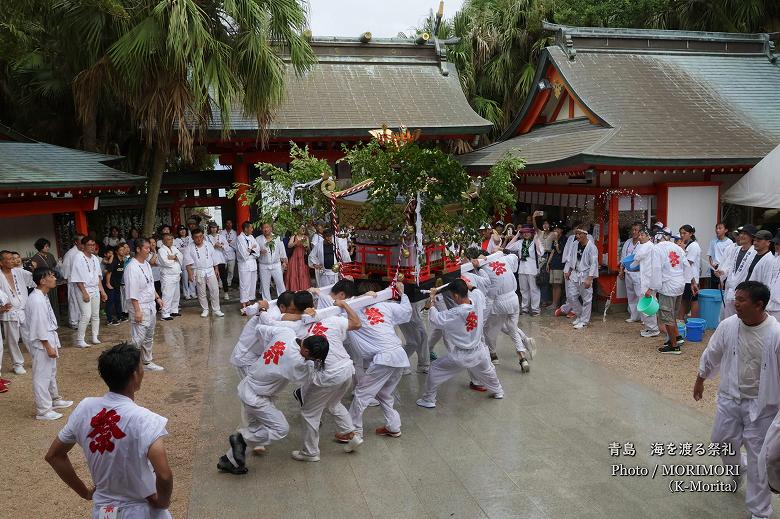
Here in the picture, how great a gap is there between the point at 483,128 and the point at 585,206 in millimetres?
3879

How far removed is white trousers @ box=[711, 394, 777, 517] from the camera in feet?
15.1

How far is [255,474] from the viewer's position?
5.82 metres

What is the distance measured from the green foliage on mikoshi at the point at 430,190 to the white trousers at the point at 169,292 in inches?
233

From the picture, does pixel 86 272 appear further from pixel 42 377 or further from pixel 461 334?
pixel 461 334

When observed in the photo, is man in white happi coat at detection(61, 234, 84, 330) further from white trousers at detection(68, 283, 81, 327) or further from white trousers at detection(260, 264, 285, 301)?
white trousers at detection(260, 264, 285, 301)

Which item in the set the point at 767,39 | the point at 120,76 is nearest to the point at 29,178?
the point at 120,76

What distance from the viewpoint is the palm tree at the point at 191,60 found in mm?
10938

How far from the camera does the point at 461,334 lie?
23.2 feet

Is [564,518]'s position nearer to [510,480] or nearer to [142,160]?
[510,480]

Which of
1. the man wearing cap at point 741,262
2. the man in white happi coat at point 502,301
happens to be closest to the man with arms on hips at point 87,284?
the man in white happi coat at point 502,301

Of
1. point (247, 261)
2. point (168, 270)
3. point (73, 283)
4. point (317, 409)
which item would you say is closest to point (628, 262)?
point (317, 409)

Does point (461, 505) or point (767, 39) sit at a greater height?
point (767, 39)

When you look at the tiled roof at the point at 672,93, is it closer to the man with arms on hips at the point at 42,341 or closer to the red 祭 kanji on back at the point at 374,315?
the red 祭 kanji on back at the point at 374,315

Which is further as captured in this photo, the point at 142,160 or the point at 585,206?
the point at 142,160
